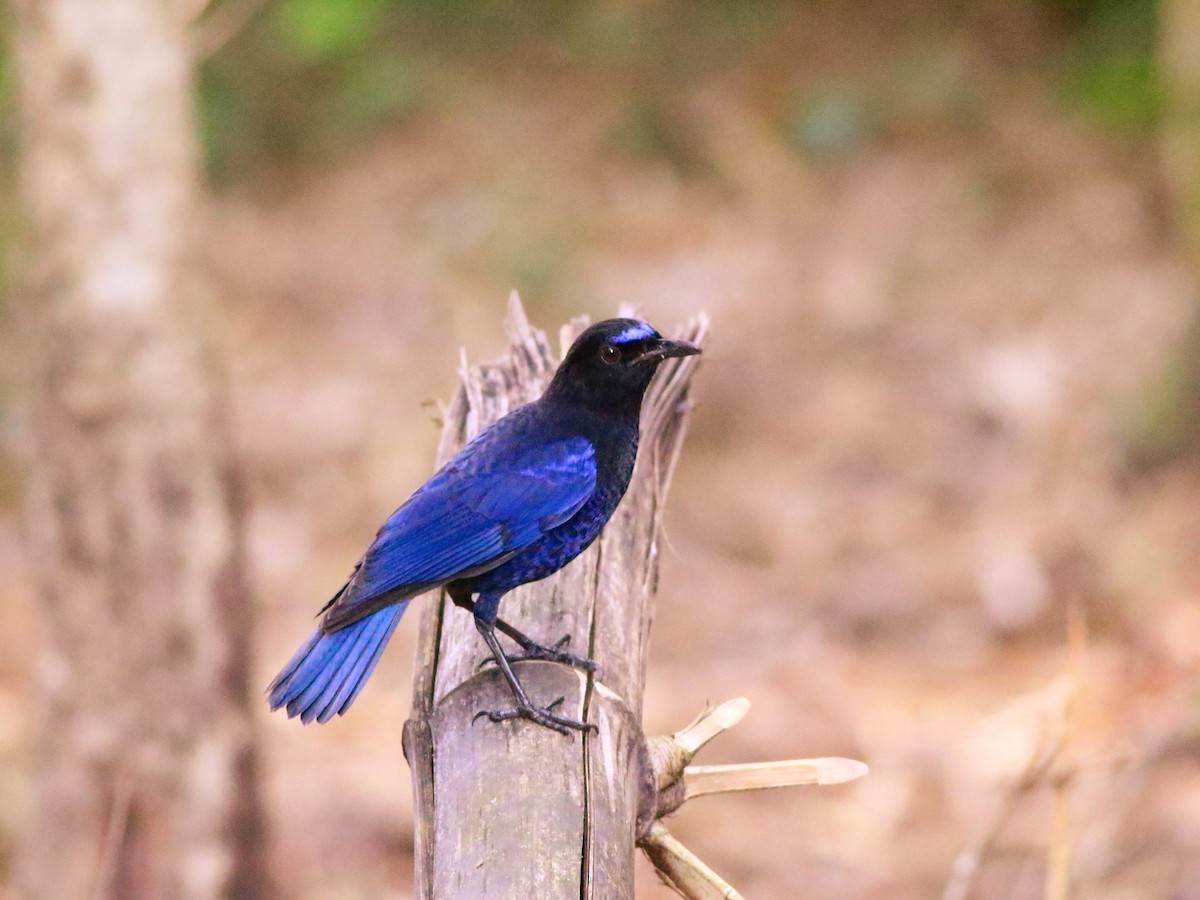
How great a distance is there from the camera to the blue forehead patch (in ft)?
10.7

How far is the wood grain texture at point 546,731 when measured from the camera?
7.38 feet

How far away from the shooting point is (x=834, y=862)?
237 inches

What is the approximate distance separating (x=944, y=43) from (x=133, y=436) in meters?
8.24

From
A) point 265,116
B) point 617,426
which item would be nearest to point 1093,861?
point 617,426

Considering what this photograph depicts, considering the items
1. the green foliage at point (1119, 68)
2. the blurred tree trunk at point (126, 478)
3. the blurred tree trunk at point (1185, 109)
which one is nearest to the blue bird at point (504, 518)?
the blurred tree trunk at point (126, 478)

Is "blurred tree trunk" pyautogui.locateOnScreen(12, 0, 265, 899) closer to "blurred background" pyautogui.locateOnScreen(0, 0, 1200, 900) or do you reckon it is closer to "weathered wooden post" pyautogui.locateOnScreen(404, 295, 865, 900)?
"blurred background" pyautogui.locateOnScreen(0, 0, 1200, 900)

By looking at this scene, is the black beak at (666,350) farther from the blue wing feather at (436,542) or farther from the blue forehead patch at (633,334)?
the blue wing feather at (436,542)

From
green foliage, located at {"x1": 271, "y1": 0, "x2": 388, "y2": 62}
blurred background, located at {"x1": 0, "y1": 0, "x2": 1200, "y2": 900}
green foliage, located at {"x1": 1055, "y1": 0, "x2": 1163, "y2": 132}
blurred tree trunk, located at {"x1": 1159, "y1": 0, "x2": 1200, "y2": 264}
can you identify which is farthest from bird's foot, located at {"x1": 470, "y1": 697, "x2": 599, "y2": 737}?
green foliage, located at {"x1": 1055, "y1": 0, "x2": 1163, "y2": 132}

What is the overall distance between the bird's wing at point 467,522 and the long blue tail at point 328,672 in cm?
4

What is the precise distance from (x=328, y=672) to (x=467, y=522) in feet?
1.49

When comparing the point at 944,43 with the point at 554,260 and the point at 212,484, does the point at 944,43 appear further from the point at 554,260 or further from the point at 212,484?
the point at 212,484

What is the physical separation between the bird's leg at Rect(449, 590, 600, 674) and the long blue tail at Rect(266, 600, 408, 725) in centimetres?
20

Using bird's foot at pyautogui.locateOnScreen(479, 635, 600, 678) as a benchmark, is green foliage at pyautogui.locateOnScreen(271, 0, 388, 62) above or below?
above

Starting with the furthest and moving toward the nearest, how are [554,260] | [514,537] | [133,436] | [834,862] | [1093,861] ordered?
[554,260], [834,862], [1093,861], [133,436], [514,537]
